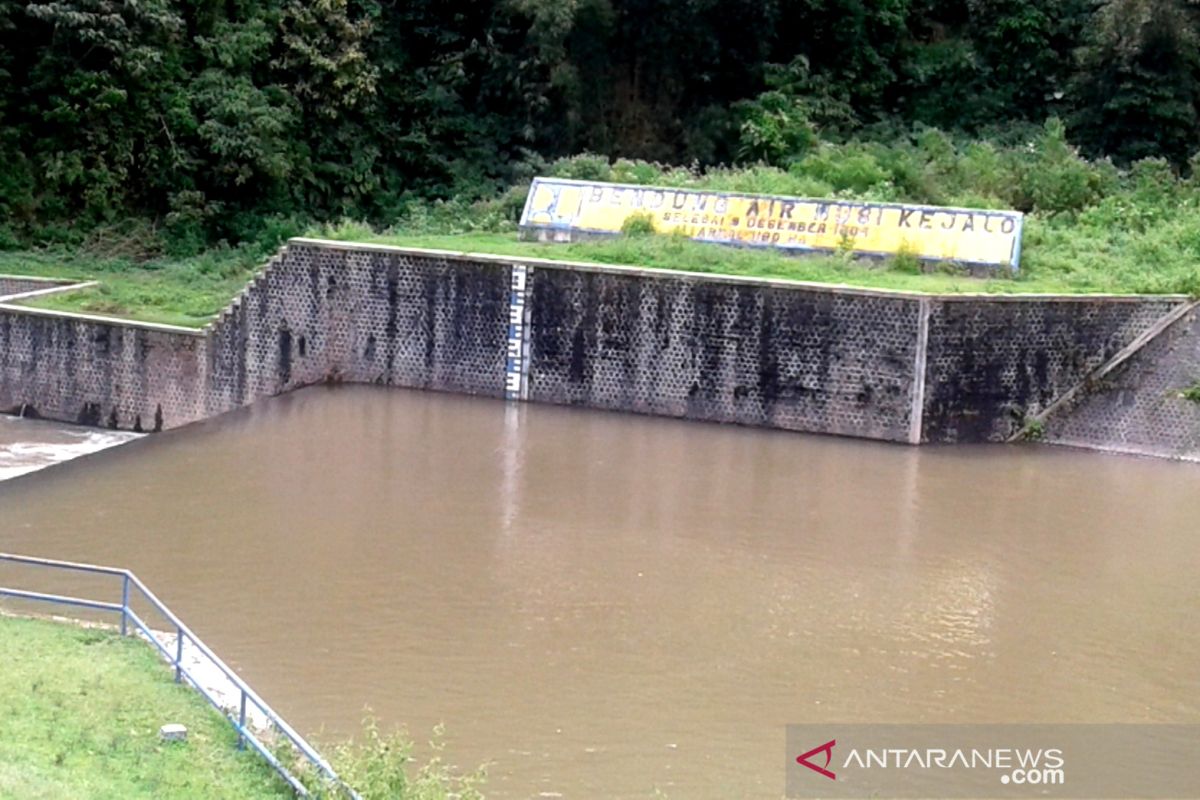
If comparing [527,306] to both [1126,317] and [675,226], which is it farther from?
[1126,317]

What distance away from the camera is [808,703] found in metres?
12.1

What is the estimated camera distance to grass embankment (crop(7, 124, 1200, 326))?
21.1 m

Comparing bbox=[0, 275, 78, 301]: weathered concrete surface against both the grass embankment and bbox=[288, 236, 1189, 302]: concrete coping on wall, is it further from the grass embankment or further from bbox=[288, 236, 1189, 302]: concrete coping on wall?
bbox=[288, 236, 1189, 302]: concrete coping on wall

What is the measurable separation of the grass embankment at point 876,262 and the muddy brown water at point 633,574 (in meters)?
2.22

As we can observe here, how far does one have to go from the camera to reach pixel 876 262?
70.6ft

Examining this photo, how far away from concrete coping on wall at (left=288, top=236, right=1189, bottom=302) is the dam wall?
28 millimetres

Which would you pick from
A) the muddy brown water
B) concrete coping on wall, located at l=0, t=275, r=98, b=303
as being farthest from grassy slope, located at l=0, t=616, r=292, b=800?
concrete coping on wall, located at l=0, t=275, r=98, b=303

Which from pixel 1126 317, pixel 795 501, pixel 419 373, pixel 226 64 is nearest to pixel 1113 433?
pixel 1126 317

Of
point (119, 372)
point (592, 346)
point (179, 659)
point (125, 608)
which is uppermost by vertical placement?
point (592, 346)

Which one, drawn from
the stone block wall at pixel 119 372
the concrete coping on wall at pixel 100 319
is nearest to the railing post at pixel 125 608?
the stone block wall at pixel 119 372

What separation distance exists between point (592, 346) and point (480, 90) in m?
11.2

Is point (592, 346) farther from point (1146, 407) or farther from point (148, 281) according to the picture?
point (148, 281)

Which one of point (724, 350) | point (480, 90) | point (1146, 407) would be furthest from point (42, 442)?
point (480, 90)

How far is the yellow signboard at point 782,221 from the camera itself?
2141cm
